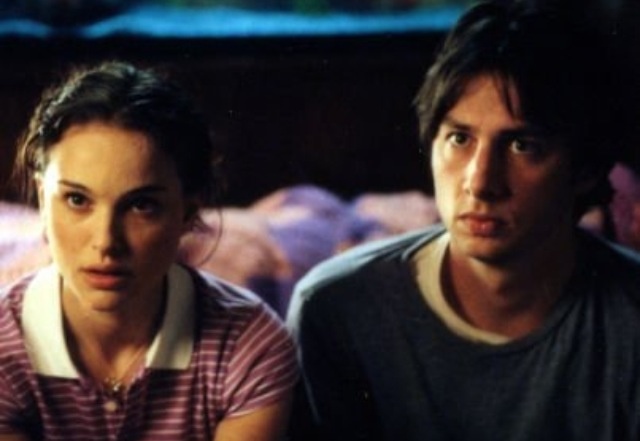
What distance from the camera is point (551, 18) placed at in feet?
3.32

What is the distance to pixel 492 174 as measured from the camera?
3.12 ft

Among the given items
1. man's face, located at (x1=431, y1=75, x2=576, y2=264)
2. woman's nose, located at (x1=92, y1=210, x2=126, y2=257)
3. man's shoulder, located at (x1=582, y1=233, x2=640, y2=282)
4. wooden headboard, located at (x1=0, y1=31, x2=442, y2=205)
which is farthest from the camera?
wooden headboard, located at (x1=0, y1=31, x2=442, y2=205)

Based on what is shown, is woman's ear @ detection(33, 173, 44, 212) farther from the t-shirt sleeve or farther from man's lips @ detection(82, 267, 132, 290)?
the t-shirt sleeve

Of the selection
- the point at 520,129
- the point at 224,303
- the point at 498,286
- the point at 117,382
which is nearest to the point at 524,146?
the point at 520,129

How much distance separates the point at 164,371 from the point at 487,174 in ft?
1.08

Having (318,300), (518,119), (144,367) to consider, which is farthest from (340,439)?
(518,119)

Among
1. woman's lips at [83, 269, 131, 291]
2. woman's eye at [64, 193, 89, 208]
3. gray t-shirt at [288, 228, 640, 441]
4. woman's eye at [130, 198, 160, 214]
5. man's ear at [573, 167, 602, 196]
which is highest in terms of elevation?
woman's eye at [64, 193, 89, 208]

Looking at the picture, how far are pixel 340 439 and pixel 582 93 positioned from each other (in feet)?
1.36

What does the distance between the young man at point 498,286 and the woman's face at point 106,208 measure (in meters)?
0.24

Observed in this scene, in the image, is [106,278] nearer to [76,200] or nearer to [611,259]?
[76,200]

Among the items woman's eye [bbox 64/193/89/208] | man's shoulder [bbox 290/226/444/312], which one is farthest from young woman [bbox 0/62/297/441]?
man's shoulder [bbox 290/226/444/312]

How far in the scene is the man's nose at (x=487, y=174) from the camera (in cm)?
95

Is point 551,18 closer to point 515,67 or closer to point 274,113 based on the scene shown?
point 515,67

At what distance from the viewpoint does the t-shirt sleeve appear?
95 centimetres
